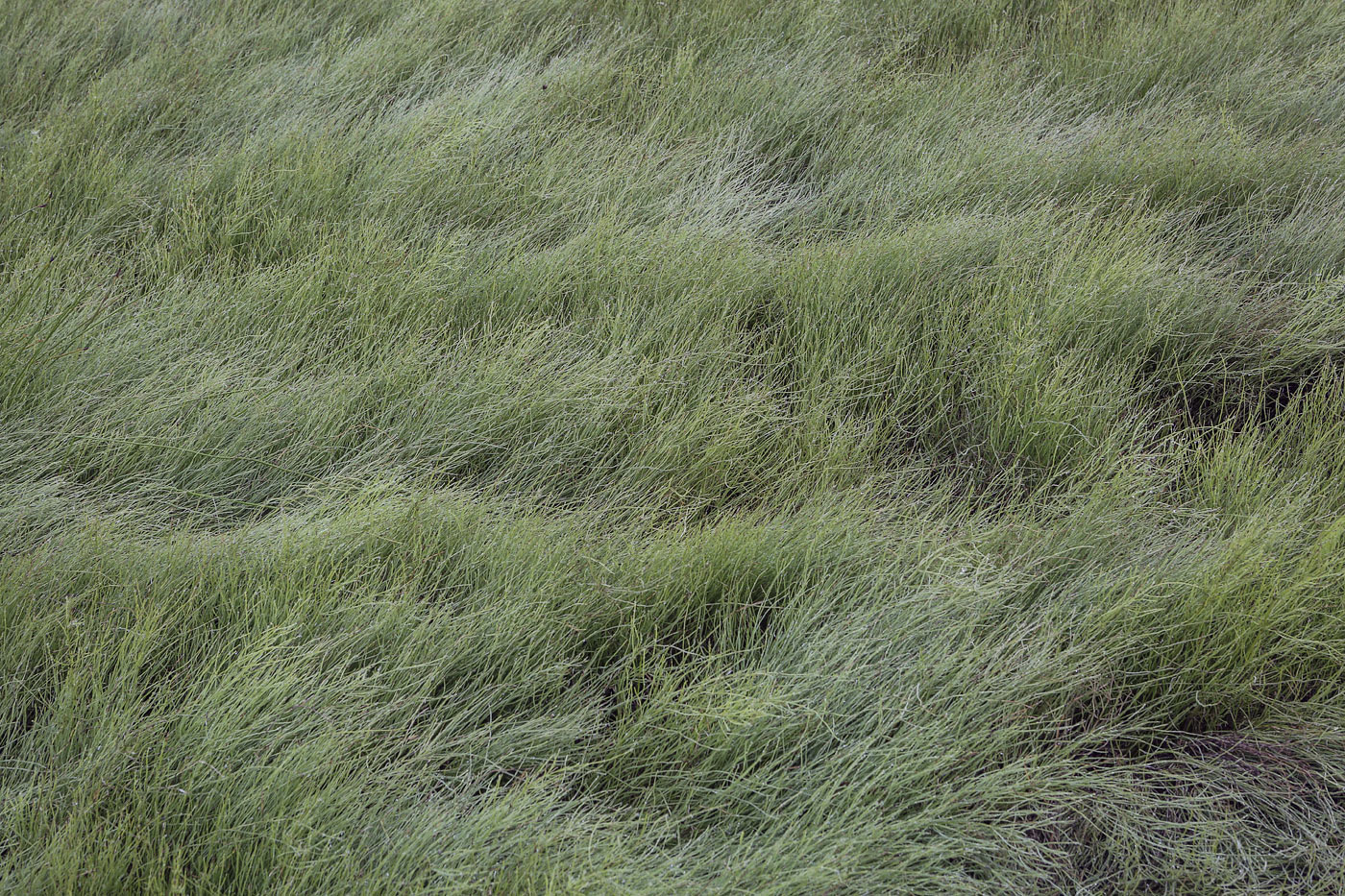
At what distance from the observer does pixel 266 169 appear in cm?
327

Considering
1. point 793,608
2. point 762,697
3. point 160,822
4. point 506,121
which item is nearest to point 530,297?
point 506,121

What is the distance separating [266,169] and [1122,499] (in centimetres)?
274

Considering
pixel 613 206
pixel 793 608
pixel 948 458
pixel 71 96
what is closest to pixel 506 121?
pixel 613 206

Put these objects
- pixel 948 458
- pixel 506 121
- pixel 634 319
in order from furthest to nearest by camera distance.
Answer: pixel 506 121
pixel 634 319
pixel 948 458

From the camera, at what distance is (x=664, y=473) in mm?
2398

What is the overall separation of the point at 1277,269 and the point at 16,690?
11.3 ft

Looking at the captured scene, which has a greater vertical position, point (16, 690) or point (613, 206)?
point (613, 206)

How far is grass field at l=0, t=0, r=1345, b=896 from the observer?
1699 mm

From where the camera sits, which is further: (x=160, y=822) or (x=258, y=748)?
(x=258, y=748)

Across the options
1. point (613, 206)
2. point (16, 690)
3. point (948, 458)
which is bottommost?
point (948, 458)

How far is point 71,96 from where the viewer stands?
145 inches

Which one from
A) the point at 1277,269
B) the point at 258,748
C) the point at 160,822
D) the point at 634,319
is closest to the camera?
the point at 160,822

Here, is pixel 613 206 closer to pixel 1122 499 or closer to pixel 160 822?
pixel 1122 499

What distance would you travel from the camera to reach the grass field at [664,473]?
1699 mm
